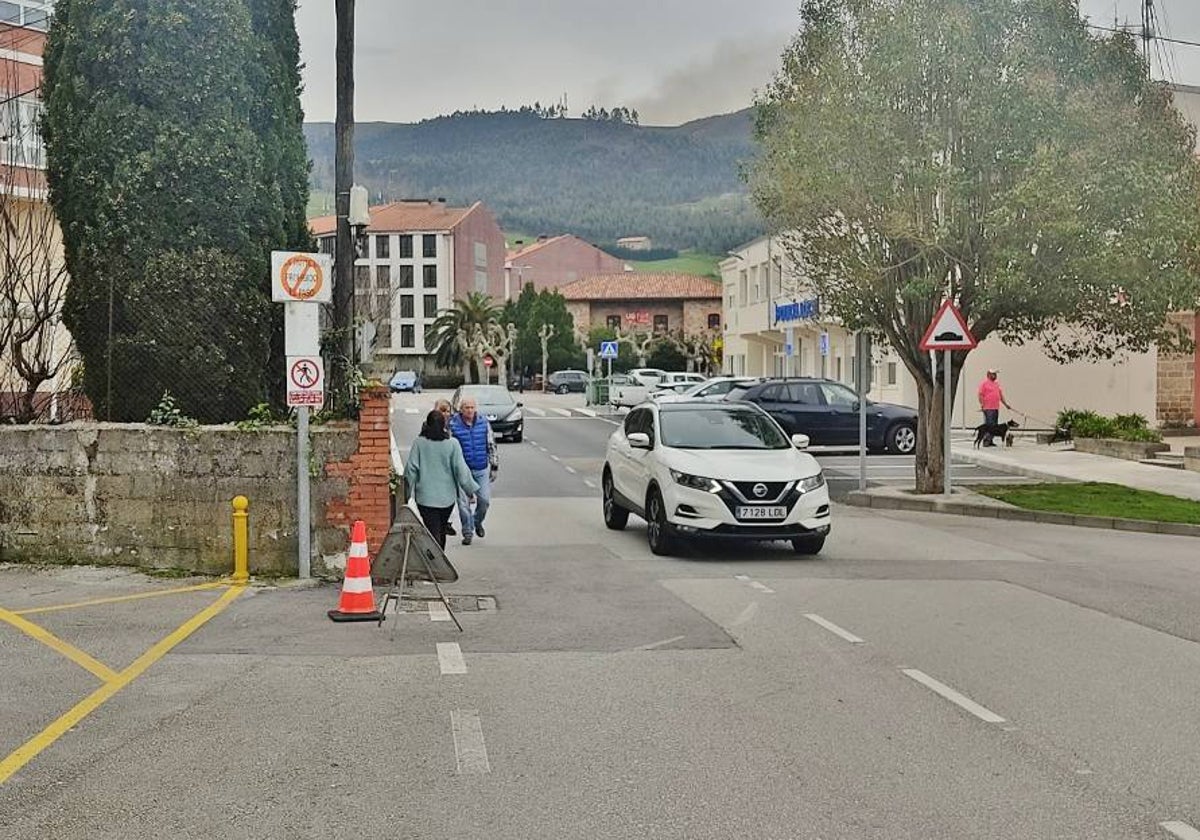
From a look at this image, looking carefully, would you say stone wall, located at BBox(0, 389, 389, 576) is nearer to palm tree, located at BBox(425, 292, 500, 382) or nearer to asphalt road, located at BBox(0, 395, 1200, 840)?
asphalt road, located at BBox(0, 395, 1200, 840)

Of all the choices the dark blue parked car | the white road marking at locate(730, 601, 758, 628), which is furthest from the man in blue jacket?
the dark blue parked car

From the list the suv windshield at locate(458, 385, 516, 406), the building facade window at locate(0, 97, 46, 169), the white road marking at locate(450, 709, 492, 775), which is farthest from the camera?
the suv windshield at locate(458, 385, 516, 406)

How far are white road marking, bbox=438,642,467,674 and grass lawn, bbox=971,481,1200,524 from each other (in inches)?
500

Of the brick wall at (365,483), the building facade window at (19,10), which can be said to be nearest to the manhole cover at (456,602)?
the brick wall at (365,483)

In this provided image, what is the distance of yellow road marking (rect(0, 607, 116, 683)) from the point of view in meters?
9.21

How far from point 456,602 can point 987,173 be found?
12366mm

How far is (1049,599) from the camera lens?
12523 millimetres

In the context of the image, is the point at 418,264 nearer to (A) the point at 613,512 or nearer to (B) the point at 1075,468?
(B) the point at 1075,468

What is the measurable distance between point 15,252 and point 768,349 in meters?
55.7

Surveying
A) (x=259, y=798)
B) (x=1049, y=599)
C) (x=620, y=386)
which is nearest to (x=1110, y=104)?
(x=1049, y=599)

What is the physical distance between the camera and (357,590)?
36.8ft

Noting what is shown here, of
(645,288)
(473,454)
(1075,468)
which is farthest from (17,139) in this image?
(645,288)

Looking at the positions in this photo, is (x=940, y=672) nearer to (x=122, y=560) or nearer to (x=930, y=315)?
(x=122, y=560)

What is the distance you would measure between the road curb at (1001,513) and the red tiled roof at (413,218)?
101076 millimetres
